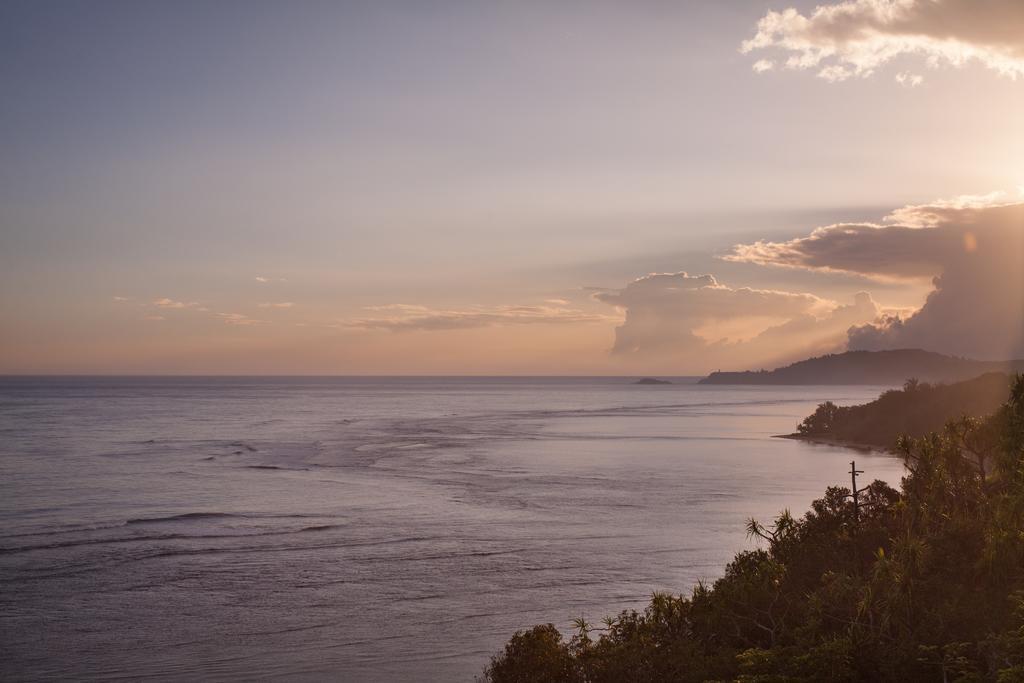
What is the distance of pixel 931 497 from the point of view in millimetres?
37969

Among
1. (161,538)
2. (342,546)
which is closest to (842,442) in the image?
(342,546)

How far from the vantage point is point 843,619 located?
28.7m

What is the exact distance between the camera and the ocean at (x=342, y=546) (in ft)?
108

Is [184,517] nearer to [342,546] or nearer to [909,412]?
[342,546]

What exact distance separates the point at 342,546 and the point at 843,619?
3095cm

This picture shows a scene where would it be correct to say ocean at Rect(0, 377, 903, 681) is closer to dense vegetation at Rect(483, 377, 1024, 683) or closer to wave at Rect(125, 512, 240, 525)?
wave at Rect(125, 512, 240, 525)

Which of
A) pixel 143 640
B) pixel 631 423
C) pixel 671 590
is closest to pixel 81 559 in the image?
pixel 143 640

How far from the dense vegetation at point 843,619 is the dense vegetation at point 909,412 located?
7908 centimetres

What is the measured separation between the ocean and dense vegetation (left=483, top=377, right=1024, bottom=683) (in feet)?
20.1

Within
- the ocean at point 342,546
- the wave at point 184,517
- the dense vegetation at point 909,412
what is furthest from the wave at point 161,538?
the dense vegetation at point 909,412

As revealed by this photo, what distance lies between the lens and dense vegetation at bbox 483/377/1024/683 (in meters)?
25.5

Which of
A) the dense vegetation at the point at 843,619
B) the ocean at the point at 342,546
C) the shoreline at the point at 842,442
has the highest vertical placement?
the dense vegetation at the point at 843,619

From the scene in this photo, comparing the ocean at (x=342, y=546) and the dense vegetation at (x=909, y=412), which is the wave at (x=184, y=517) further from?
the dense vegetation at (x=909, y=412)

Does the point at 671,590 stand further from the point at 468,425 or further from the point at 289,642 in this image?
the point at 468,425
